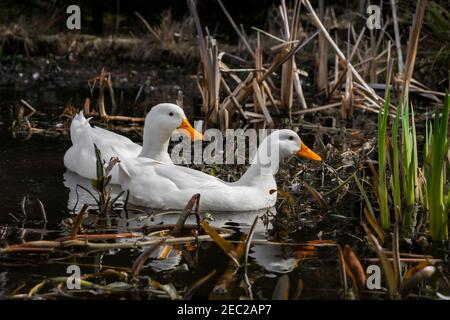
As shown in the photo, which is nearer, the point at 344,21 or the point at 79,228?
the point at 79,228

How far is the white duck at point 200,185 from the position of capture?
22.9ft

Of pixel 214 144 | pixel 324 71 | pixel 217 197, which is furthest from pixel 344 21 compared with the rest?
pixel 217 197

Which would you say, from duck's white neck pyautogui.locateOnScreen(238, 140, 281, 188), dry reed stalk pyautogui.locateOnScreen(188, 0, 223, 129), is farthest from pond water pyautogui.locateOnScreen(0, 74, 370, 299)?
dry reed stalk pyautogui.locateOnScreen(188, 0, 223, 129)

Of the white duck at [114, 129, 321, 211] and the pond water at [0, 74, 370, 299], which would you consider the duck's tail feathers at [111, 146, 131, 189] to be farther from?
the pond water at [0, 74, 370, 299]

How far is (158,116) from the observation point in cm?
813

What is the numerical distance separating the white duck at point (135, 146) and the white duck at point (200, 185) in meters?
0.63

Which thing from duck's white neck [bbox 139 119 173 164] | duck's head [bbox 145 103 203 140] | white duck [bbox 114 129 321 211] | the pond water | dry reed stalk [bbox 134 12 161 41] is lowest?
the pond water

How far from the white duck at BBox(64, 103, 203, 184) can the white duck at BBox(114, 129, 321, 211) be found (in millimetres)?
629

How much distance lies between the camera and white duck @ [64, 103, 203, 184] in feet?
26.6

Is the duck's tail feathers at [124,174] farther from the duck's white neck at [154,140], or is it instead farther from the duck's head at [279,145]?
the duck's head at [279,145]

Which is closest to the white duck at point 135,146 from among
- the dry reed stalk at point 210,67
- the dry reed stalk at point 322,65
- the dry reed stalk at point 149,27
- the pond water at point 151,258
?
the pond water at point 151,258
